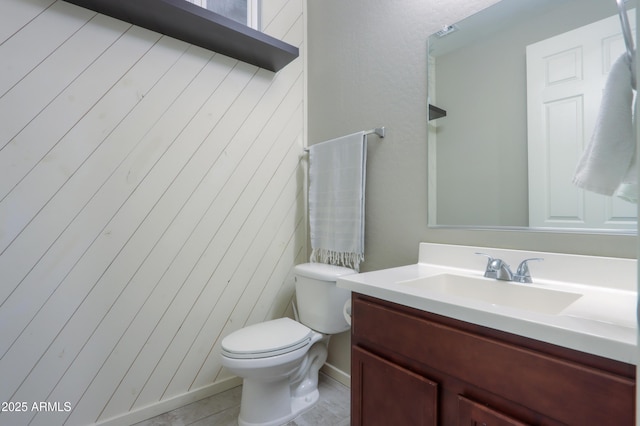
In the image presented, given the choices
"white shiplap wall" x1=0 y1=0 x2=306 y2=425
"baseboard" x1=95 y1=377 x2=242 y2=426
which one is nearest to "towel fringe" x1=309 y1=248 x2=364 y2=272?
"white shiplap wall" x1=0 y1=0 x2=306 y2=425

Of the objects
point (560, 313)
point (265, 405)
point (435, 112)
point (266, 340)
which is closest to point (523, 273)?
point (560, 313)

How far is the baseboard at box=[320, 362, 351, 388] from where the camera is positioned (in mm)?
1801

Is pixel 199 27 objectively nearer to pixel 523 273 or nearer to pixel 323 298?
pixel 323 298

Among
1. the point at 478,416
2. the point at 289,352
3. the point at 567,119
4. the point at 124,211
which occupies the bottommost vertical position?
the point at 289,352

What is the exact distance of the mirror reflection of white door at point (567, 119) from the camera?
934 millimetres

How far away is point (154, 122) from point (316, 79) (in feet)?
3.60

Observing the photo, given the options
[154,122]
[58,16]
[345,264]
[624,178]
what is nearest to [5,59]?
[58,16]

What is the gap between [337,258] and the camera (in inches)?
70.8

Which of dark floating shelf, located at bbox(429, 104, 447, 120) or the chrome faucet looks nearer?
the chrome faucet

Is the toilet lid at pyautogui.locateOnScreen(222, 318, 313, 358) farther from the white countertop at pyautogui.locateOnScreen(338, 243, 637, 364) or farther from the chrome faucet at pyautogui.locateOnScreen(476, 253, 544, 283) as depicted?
the chrome faucet at pyautogui.locateOnScreen(476, 253, 544, 283)

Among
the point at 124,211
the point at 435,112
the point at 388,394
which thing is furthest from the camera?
the point at 124,211

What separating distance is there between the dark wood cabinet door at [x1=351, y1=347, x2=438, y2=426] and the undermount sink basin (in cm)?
28

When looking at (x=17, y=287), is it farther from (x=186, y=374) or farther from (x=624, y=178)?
(x=624, y=178)

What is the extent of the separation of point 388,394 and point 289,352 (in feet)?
2.00
